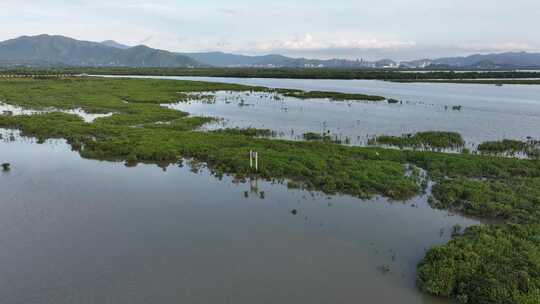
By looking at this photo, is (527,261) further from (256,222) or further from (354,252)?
(256,222)

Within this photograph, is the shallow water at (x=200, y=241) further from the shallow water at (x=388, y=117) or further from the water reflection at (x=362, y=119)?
the shallow water at (x=388, y=117)

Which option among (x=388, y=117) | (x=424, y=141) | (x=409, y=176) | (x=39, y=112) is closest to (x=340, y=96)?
(x=388, y=117)

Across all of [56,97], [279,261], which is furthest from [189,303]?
[56,97]

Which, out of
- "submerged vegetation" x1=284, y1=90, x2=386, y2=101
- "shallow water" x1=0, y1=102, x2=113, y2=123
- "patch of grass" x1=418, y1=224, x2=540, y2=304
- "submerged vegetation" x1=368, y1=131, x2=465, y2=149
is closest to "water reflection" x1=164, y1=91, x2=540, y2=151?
"submerged vegetation" x1=368, y1=131, x2=465, y2=149

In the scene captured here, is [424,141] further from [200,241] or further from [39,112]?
[39,112]

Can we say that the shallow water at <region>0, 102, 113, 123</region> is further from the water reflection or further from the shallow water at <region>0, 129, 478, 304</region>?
the shallow water at <region>0, 129, 478, 304</region>

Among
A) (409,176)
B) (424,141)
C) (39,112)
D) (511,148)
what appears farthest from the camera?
(39,112)
